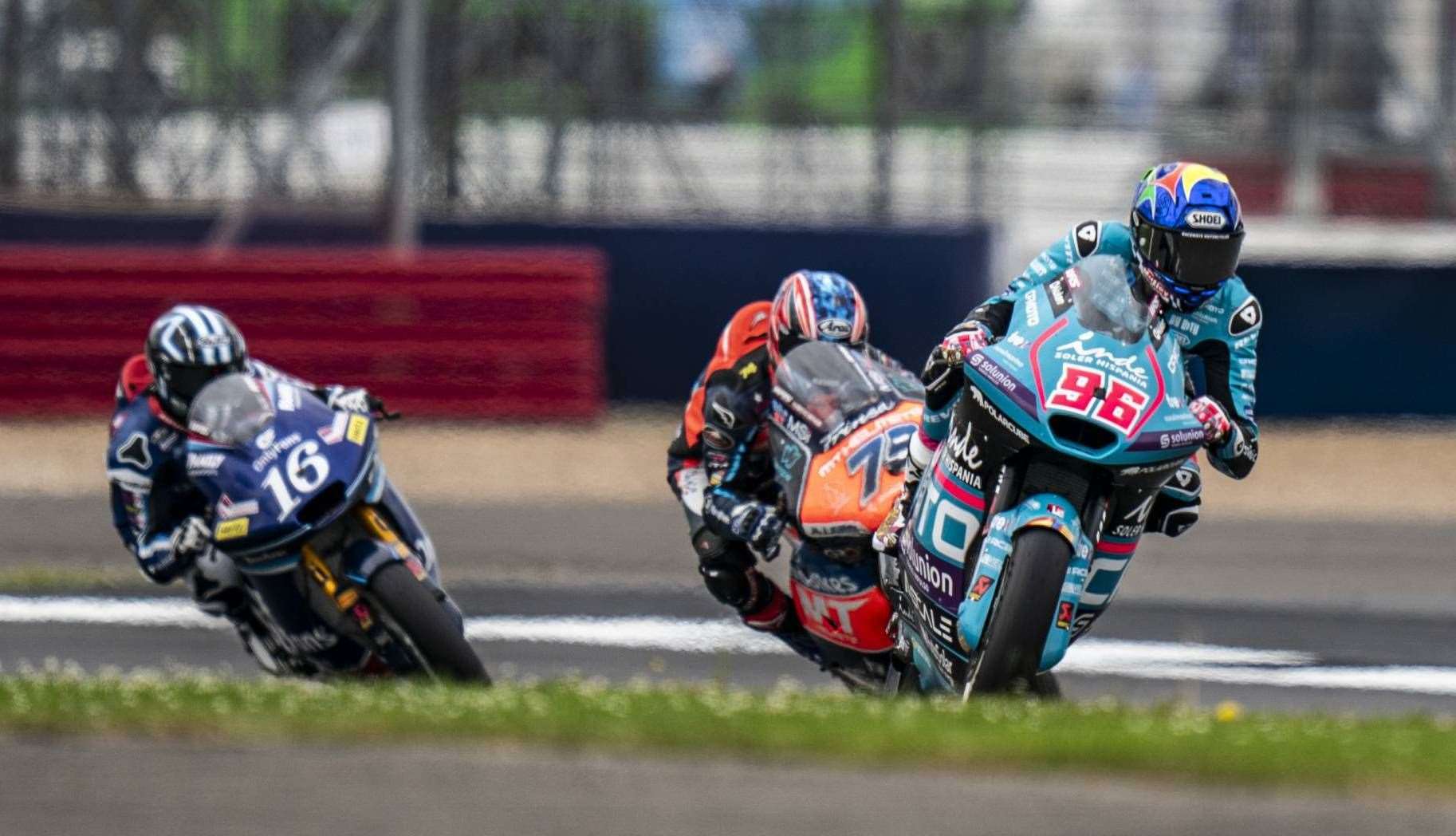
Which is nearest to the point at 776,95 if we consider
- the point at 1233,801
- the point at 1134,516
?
the point at 1134,516

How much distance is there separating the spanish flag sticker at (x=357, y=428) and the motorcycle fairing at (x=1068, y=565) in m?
2.17

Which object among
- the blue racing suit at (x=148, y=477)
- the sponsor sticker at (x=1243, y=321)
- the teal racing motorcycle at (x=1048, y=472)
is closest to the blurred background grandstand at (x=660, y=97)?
the blue racing suit at (x=148, y=477)

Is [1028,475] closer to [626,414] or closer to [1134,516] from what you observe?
[1134,516]

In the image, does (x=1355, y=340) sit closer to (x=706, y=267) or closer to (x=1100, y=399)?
(x=706, y=267)

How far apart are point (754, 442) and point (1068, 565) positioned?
1.98 m

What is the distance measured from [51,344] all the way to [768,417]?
9.06m

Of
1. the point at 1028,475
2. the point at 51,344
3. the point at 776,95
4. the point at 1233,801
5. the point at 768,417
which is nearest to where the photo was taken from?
the point at 1233,801

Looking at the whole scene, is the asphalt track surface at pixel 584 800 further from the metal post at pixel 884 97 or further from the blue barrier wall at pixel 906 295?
the metal post at pixel 884 97

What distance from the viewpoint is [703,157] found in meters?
16.9

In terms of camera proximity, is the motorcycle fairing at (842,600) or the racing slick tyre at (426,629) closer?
the racing slick tyre at (426,629)

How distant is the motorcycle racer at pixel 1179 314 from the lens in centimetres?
604

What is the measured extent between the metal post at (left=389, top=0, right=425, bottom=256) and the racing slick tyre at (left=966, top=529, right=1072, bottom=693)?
1079 cm

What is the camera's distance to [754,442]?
7633mm

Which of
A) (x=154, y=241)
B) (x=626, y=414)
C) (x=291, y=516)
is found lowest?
(x=626, y=414)
